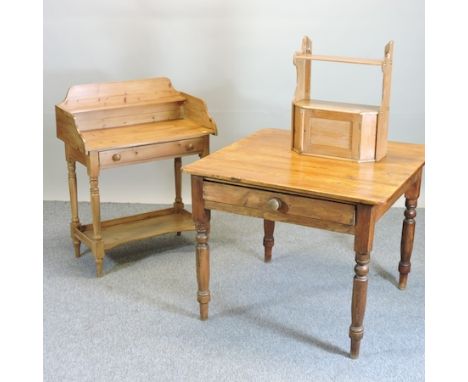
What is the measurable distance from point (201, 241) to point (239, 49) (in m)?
1.82

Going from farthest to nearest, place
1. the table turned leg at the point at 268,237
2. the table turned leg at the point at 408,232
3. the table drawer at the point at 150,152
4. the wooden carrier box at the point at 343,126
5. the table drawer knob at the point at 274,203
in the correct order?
1. the table turned leg at the point at 268,237
2. the table drawer at the point at 150,152
3. the table turned leg at the point at 408,232
4. the wooden carrier box at the point at 343,126
5. the table drawer knob at the point at 274,203

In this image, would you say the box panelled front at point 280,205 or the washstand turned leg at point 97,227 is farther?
the washstand turned leg at point 97,227

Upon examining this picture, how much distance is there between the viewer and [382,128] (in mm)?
3225

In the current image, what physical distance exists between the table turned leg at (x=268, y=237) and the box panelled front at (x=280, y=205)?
0.86 meters

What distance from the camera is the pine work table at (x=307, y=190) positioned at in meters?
2.89

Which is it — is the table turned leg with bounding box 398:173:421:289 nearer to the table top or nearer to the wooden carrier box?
the table top

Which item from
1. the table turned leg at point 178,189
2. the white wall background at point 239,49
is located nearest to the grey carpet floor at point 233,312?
the table turned leg at point 178,189

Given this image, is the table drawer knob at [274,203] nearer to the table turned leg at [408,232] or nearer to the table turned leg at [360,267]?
the table turned leg at [360,267]

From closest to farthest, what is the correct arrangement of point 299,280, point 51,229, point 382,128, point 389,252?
point 382,128 < point 299,280 < point 389,252 < point 51,229

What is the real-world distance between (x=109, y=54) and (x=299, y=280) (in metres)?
1.98

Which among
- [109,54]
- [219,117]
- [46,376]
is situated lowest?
[46,376]

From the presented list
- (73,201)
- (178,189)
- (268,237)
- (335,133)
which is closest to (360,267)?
(335,133)

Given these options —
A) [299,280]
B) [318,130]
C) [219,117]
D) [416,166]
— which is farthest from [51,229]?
[416,166]

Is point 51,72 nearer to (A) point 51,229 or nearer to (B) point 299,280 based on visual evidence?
Result: (A) point 51,229
